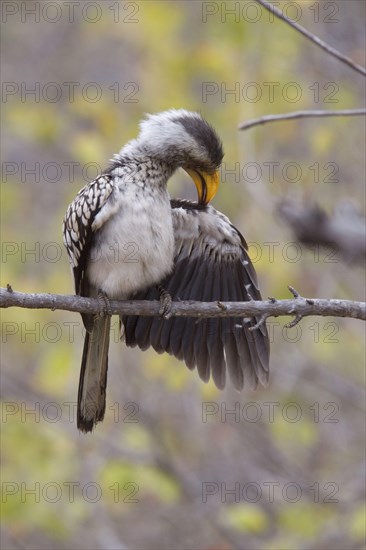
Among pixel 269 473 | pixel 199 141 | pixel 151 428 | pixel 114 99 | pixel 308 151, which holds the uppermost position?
pixel 114 99

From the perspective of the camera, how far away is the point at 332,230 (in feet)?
3.27

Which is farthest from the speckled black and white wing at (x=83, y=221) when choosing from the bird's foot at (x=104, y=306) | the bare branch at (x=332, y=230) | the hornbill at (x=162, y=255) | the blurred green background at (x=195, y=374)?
the bare branch at (x=332, y=230)

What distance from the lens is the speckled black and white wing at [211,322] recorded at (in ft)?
14.0

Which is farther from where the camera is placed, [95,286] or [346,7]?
[346,7]

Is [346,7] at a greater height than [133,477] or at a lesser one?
greater

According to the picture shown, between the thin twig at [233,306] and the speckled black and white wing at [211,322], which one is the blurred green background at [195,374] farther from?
the thin twig at [233,306]

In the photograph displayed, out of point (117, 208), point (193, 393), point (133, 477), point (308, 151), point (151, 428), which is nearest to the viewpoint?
point (117, 208)

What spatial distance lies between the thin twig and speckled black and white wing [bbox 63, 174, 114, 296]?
1.38 ft

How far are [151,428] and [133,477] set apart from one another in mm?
738

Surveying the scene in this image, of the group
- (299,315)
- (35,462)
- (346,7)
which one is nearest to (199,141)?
(299,315)

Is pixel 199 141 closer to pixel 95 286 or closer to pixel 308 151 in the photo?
pixel 95 286

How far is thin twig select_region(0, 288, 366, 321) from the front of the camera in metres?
3.02

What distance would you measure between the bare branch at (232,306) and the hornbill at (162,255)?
396 mm

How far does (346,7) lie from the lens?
5.71 meters
